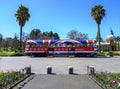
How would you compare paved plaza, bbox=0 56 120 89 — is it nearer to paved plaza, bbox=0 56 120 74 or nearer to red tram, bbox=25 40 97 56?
paved plaza, bbox=0 56 120 74

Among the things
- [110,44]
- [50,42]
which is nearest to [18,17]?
[50,42]

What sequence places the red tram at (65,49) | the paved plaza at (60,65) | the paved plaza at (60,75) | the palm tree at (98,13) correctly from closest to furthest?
the paved plaza at (60,75), the paved plaza at (60,65), the red tram at (65,49), the palm tree at (98,13)

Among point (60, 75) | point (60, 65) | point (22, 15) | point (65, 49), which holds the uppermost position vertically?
point (22, 15)

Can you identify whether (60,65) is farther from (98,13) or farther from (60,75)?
(98,13)

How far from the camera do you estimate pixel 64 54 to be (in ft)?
164

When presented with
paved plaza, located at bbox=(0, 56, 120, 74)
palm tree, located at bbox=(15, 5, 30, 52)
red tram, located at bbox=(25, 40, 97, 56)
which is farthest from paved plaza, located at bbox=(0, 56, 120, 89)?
palm tree, located at bbox=(15, 5, 30, 52)

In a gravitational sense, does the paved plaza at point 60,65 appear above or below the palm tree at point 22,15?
below

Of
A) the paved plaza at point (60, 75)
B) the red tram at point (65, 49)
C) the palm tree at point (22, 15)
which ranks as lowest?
the paved plaza at point (60, 75)

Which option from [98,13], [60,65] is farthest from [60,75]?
[98,13]

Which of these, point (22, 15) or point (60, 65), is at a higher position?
point (22, 15)

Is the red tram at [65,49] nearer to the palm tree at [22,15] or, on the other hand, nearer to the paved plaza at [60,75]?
the palm tree at [22,15]

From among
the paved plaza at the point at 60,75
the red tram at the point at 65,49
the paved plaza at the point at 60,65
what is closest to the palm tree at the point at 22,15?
the red tram at the point at 65,49

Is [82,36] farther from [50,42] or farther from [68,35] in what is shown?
[50,42]

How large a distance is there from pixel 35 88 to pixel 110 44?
228 feet
